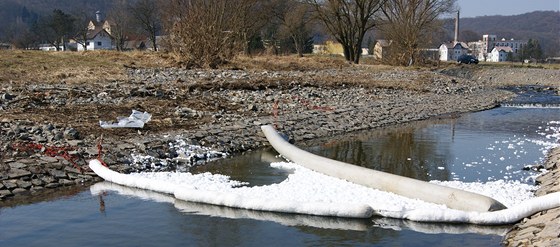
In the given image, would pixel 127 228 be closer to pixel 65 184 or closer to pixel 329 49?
pixel 65 184

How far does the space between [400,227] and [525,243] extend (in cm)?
169

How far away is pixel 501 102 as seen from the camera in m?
30.2

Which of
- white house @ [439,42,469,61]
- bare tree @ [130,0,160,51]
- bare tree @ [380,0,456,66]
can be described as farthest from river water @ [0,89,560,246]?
white house @ [439,42,469,61]

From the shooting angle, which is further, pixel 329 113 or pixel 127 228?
pixel 329 113

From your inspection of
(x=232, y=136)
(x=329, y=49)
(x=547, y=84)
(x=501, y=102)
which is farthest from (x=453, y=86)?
(x=329, y=49)

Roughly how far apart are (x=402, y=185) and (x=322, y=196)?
1.30 meters

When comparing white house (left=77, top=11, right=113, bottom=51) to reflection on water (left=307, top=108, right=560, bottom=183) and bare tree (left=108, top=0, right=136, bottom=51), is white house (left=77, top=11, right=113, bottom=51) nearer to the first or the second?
bare tree (left=108, top=0, right=136, bottom=51)

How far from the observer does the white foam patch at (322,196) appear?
8586 millimetres

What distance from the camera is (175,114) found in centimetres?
1761

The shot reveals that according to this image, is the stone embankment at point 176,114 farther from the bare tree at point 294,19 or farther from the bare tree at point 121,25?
the bare tree at point 121,25

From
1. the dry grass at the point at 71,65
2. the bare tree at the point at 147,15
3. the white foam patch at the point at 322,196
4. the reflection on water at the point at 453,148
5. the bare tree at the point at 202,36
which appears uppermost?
the bare tree at the point at 147,15

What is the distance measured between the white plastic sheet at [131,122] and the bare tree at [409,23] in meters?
39.0

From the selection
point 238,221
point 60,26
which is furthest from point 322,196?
point 60,26

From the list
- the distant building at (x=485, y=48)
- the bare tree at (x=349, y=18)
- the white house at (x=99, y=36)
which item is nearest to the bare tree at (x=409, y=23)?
the bare tree at (x=349, y=18)
